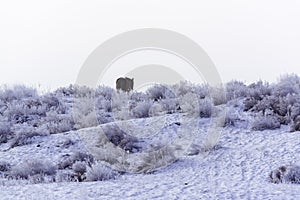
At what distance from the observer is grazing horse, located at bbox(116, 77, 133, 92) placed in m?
18.6

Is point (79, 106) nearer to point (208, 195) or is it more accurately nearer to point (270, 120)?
point (270, 120)

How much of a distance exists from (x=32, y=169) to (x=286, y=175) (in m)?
4.27

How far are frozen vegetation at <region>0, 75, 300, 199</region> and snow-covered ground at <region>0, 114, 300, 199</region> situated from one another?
2 centimetres

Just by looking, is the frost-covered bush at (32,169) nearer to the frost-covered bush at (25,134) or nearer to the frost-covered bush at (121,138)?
the frost-covered bush at (121,138)

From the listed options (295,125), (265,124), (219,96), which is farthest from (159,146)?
(219,96)

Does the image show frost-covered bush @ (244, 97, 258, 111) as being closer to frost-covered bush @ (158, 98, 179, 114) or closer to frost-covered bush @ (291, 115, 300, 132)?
frost-covered bush @ (158, 98, 179, 114)

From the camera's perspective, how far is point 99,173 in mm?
8812

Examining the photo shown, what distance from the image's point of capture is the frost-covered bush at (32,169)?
943 cm

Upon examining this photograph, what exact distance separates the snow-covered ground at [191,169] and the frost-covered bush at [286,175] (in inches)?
5.9

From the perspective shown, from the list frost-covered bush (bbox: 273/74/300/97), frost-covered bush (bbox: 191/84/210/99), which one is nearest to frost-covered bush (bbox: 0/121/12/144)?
frost-covered bush (bbox: 191/84/210/99)

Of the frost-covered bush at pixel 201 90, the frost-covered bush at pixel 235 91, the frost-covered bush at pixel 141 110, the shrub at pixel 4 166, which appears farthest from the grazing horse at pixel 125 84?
the shrub at pixel 4 166

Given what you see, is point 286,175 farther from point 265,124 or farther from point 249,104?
point 249,104

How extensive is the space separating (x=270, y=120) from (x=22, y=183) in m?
4.97

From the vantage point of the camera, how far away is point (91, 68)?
1502cm
